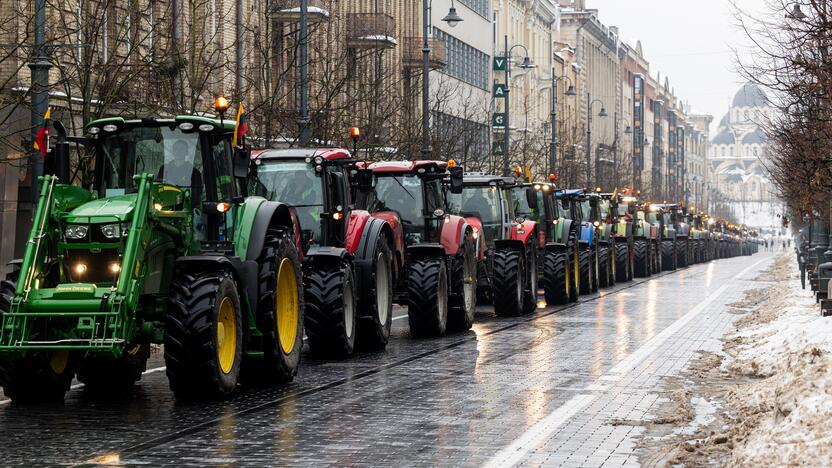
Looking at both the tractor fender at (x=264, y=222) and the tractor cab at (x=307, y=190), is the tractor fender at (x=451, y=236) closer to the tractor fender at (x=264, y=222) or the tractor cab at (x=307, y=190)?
the tractor cab at (x=307, y=190)

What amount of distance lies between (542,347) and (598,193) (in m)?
24.4

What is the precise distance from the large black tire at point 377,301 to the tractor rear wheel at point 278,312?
118 inches

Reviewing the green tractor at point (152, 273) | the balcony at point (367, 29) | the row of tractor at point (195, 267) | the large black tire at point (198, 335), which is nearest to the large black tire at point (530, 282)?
the row of tractor at point (195, 267)

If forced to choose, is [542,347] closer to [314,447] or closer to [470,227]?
[470,227]

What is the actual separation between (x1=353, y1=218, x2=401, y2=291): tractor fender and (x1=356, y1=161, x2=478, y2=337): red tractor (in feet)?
4.03

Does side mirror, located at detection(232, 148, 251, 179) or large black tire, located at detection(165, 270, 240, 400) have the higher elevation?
side mirror, located at detection(232, 148, 251, 179)

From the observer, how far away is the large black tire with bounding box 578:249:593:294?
36312 millimetres

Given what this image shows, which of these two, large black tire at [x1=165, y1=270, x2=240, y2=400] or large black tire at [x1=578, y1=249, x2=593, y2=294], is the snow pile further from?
large black tire at [x1=578, y1=249, x2=593, y2=294]

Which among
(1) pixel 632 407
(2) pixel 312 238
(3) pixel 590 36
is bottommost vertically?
(1) pixel 632 407

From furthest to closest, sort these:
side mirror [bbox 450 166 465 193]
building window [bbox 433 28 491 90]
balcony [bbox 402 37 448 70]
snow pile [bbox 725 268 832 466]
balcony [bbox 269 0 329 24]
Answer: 1. building window [bbox 433 28 491 90]
2. balcony [bbox 402 37 448 70]
3. balcony [bbox 269 0 329 24]
4. side mirror [bbox 450 166 465 193]
5. snow pile [bbox 725 268 832 466]

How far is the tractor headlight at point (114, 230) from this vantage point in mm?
13383

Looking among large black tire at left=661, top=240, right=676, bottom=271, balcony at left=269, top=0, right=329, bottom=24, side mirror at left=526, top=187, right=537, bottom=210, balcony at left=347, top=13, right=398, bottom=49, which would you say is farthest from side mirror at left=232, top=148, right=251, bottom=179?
large black tire at left=661, top=240, right=676, bottom=271

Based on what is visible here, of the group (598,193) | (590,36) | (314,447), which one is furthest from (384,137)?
(590,36)

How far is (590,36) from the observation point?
124 meters
